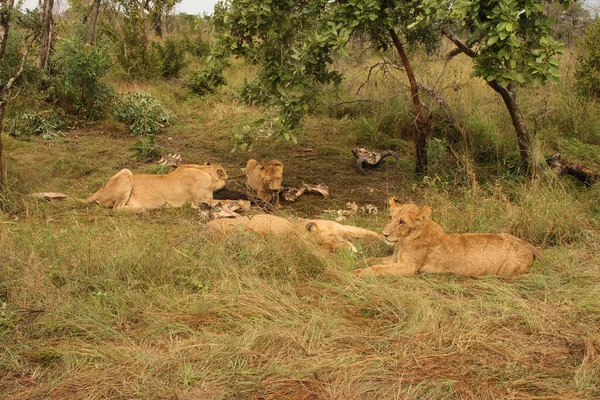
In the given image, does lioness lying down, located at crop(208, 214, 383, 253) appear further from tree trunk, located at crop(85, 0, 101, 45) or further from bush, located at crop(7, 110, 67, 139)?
tree trunk, located at crop(85, 0, 101, 45)

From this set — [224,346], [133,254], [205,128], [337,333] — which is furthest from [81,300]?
[205,128]

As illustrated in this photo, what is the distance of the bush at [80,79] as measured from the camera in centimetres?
1244

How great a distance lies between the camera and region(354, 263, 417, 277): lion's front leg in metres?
5.86

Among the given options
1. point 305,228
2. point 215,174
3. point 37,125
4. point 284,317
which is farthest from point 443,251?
point 37,125

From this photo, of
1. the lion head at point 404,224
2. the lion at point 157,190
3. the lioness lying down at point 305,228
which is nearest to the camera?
the lion head at point 404,224

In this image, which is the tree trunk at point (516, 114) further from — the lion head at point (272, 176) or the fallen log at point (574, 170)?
the lion head at point (272, 176)

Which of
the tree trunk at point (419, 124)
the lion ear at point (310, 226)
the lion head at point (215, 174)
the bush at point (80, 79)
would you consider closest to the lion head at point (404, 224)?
the lion ear at point (310, 226)

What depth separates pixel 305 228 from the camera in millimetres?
6758

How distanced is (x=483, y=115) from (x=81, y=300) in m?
8.53

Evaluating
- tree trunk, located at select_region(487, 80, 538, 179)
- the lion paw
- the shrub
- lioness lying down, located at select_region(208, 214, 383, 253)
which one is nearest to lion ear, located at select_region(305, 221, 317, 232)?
lioness lying down, located at select_region(208, 214, 383, 253)

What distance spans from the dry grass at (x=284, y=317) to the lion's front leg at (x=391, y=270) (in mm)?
169

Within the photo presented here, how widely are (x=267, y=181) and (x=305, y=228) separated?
2.31 metres

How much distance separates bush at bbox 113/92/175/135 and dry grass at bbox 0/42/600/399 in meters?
4.96

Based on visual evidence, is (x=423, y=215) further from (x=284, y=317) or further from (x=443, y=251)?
(x=284, y=317)
